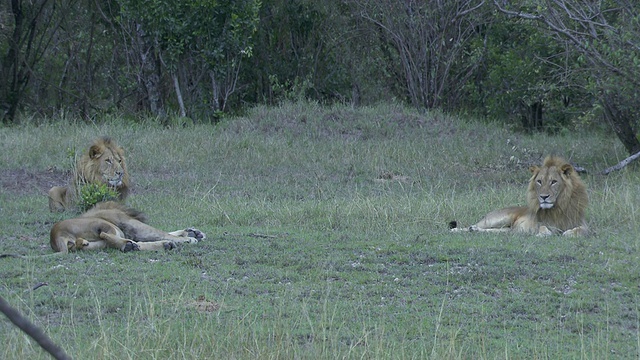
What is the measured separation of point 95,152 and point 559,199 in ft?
15.3

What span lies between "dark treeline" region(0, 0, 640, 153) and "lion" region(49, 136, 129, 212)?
7196 millimetres

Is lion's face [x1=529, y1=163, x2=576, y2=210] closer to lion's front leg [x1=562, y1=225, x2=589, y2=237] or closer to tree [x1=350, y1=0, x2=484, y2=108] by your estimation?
lion's front leg [x1=562, y1=225, x2=589, y2=237]

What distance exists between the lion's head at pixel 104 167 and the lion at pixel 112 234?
63.1 inches

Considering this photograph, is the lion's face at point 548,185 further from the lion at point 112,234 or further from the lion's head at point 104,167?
the lion's head at point 104,167

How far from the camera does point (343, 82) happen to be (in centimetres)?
2008

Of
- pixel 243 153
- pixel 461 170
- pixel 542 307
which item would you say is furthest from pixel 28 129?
pixel 542 307

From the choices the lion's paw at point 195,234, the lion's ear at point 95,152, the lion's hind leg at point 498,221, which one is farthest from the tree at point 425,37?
the lion's paw at point 195,234

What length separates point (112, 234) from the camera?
707cm

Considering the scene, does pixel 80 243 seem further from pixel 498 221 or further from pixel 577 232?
pixel 577 232


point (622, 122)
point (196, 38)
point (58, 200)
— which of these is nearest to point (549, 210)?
point (58, 200)

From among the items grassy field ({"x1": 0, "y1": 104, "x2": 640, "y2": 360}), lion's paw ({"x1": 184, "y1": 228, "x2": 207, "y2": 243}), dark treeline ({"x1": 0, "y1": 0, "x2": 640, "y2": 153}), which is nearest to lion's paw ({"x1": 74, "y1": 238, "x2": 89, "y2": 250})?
grassy field ({"x1": 0, "y1": 104, "x2": 640, "y2": 360})

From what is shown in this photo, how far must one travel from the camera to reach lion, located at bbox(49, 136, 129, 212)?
9148 millimetres

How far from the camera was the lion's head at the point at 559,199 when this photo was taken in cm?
835

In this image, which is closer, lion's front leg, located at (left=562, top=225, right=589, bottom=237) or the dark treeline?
lion's front leg, located at (left=562, top=225, right=589, bottom=237)
